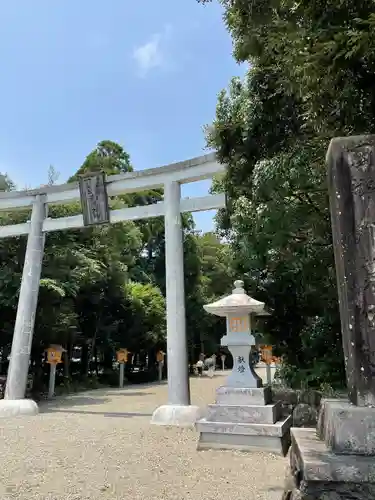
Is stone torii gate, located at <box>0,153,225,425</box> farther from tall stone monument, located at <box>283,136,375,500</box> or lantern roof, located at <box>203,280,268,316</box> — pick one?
tall stone monument, located at <box>283,136,375,500</box>

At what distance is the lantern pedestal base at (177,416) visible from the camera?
7629mm

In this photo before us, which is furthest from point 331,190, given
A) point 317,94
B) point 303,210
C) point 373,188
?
point 303,210

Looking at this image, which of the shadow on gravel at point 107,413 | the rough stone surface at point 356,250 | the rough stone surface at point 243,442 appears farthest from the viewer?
the shadow on gravel at point 107,413

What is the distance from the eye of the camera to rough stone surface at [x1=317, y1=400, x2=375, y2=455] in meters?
2.22

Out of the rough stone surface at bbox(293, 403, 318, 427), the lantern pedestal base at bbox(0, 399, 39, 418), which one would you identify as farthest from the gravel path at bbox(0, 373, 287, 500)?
the rough stone surface at bbox(293, 403, 318, 427)

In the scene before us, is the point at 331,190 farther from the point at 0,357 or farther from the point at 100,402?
the point at 0,357

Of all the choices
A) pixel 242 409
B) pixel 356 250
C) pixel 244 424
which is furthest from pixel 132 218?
pixel 356 250

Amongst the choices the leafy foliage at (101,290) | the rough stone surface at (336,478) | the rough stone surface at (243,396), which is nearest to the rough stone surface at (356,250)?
the rough stone surface at (336,478)

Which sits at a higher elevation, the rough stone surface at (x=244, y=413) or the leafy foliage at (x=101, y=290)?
the leafy foliage at (x=101, y=290)

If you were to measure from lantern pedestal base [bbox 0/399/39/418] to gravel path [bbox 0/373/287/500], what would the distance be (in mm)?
560

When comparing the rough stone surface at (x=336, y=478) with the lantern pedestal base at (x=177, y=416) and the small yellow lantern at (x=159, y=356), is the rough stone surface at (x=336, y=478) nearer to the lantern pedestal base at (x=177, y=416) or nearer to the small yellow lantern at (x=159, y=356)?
the lantern pedestal base at (x=177, y=416)

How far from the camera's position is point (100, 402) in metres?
11.6

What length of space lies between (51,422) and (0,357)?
30.7ft

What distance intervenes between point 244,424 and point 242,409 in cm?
19
